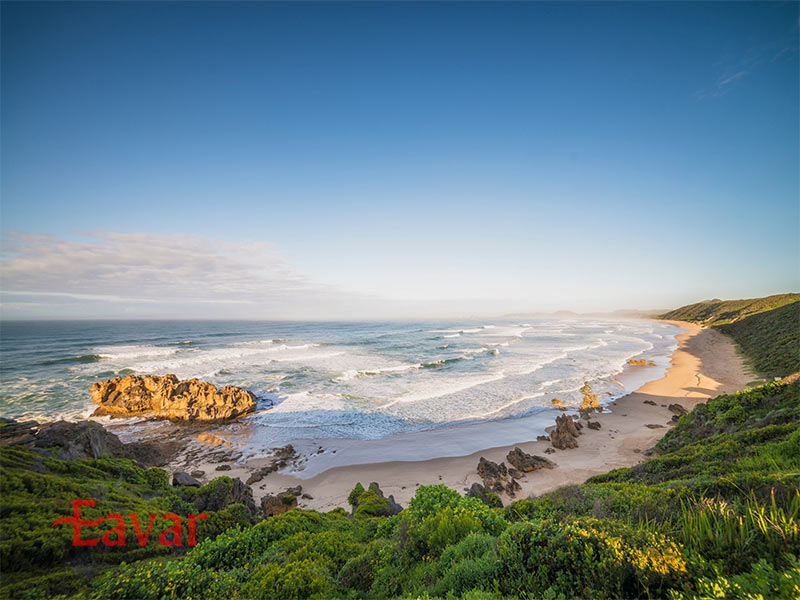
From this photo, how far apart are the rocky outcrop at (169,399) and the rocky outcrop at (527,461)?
1937 centimetres

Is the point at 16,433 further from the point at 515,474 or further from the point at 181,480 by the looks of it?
the point at 515,474

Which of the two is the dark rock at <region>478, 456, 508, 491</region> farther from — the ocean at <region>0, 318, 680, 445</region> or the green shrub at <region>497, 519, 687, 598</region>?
the green shrub at <region>497, 519, 687, 598</region>

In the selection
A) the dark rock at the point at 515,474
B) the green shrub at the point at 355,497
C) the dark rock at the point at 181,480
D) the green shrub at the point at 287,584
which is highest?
the green shrub at the point at 287,584

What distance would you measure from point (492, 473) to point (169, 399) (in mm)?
23566

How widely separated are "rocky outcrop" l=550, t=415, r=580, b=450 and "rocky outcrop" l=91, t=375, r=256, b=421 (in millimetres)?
21578

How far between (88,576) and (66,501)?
223 centimetres

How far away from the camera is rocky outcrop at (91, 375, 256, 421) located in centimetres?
2283

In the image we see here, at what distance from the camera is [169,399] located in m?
23.5

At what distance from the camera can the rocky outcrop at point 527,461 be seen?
1491 cm

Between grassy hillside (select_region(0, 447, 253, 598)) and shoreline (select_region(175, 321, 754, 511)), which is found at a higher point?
grassy hillside (select_region(0, 447, 253, 598))

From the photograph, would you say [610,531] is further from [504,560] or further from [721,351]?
[721,351]

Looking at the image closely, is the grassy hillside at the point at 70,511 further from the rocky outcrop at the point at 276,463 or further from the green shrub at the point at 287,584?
the rocky outcrop at the point at 276,463

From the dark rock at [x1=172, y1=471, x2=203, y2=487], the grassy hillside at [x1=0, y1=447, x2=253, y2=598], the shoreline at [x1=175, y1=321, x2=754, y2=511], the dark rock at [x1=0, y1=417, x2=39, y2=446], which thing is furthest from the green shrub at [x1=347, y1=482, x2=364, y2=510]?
the dark rock at [x1=0, y1=417, x2=39, y2=446]

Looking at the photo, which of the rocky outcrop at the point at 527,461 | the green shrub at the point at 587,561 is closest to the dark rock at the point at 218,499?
the green shrub at the point at 587,561
